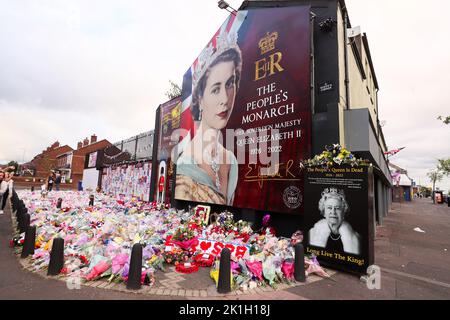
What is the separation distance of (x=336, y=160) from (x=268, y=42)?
191 inches

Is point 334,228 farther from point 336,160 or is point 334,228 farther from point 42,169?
point 42,169

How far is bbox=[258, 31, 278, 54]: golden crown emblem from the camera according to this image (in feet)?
25.7

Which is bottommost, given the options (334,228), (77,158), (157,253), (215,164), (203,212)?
(157,253)

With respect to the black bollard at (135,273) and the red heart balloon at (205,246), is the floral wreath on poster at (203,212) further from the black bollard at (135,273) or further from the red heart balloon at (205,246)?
the black bollard at (135,273)

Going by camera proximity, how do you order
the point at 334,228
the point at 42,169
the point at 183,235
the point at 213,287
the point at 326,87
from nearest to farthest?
1. the point at 213,287
2. the point at 334,228
3. the point at 183,235
4. the point at 326,87
5. the point at 42,169

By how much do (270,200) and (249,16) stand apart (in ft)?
22.1

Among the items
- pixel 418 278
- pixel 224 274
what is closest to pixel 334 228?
pixel 418 278

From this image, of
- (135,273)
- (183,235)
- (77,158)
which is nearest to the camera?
(135,273)

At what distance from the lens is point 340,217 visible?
5.03m

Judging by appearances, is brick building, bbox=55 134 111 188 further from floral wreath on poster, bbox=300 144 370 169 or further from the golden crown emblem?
floral wreath on poster, bbox=300 144 370 169

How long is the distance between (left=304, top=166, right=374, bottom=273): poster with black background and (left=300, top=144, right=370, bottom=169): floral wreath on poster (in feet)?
0.35

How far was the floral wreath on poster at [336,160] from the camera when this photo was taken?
504 cm

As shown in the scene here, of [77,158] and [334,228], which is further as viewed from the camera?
[77,158]
